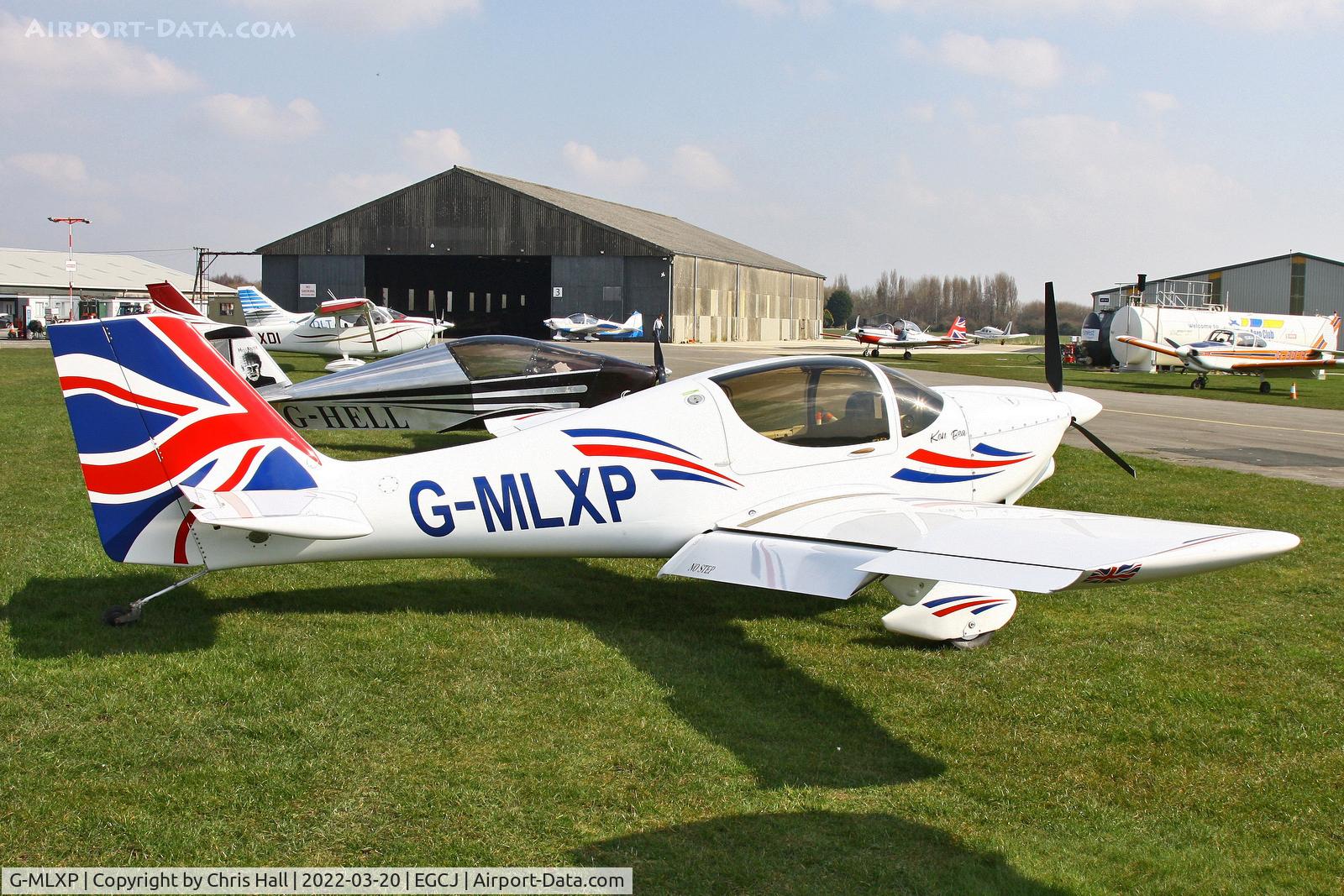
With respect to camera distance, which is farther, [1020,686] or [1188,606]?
[1188,606]

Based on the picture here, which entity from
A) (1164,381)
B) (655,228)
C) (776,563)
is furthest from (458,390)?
(655,228)

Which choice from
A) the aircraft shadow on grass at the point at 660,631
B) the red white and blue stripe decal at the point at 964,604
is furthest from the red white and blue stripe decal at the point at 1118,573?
the red white and blue stripe decal at the point at 964,604

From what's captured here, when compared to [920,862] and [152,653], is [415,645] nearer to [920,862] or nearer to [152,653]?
[152,653]

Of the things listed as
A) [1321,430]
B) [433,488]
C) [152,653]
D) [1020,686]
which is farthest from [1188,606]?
[1321,430]

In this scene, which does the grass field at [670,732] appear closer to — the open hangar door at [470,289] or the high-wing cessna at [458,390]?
the high-wing cessna at [458,390]

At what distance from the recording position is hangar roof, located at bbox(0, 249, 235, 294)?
258 ft

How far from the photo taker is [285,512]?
5.76m

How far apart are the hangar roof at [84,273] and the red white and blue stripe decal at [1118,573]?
83.7m

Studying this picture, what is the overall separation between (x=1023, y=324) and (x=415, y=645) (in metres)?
159

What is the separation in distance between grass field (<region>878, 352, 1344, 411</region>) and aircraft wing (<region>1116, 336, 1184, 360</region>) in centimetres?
96

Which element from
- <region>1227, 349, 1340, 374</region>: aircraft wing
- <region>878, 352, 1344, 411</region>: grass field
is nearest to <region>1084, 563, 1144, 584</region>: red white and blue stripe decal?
<region>878, 352, 1344, 411</region>: grass field

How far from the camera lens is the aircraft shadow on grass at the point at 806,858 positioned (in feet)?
12.3

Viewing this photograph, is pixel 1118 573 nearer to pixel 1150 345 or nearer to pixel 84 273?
pixel 1150 345

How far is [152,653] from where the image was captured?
5867mm
